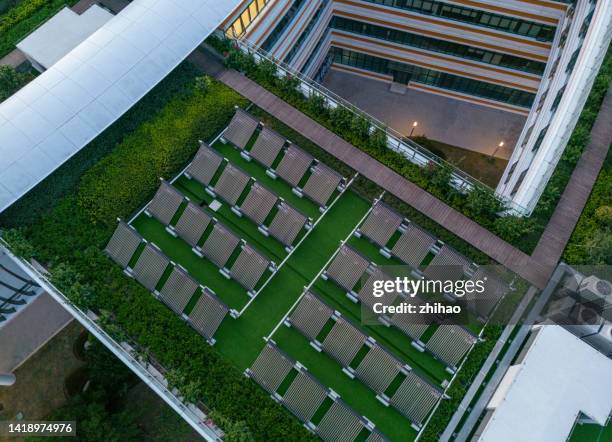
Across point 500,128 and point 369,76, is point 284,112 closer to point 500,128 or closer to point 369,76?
point 369,76

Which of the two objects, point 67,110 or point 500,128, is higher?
point 500,128

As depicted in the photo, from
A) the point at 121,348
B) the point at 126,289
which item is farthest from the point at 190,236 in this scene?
the point at 121,348

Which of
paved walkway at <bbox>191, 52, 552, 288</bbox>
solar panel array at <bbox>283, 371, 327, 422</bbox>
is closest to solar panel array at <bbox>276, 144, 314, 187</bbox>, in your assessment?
paved walkway at <bbox>191, 52, 552, 288</bbox>

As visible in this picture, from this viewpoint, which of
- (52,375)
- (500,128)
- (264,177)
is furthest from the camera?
(500,128)

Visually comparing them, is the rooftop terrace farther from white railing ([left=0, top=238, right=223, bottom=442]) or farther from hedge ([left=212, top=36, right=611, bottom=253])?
white railing ([left=0, top=238, right=223, bottom=442])

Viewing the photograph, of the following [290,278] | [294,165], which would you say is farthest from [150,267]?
[294,165]

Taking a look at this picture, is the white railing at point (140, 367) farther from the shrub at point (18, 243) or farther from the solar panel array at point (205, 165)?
the solar panel array at point (205, 165)

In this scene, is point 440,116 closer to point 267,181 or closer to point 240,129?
point 240,129
